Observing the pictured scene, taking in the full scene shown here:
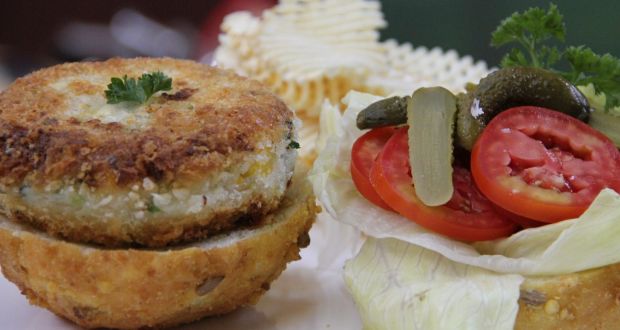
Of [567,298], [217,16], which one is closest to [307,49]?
[567,298]

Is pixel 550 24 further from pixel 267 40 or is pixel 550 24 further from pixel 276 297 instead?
pixel 267 40

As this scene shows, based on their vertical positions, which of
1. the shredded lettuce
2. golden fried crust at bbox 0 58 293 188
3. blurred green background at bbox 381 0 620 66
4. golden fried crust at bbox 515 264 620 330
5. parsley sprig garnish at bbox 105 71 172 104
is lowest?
blurred green background at bbox 381 0 620 66

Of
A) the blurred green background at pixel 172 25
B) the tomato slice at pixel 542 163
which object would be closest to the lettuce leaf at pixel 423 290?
the tomato slice at pixel 542 163

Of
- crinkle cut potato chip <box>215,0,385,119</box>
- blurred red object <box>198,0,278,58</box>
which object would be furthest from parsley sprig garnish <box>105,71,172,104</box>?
blurred red object <box>198,0,278,58</box>

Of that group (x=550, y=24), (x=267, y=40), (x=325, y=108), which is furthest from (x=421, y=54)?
(x=550, y=24)

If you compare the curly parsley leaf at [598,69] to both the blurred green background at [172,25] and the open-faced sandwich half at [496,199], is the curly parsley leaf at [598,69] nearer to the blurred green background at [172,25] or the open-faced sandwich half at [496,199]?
the open-faced sandwich half at [496,199]

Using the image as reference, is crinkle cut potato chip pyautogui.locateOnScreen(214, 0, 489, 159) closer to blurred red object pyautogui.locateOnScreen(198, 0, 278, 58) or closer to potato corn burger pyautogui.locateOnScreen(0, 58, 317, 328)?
potato corn burger pyautogui.locateOnScreen(0, 58, 317, 328)
